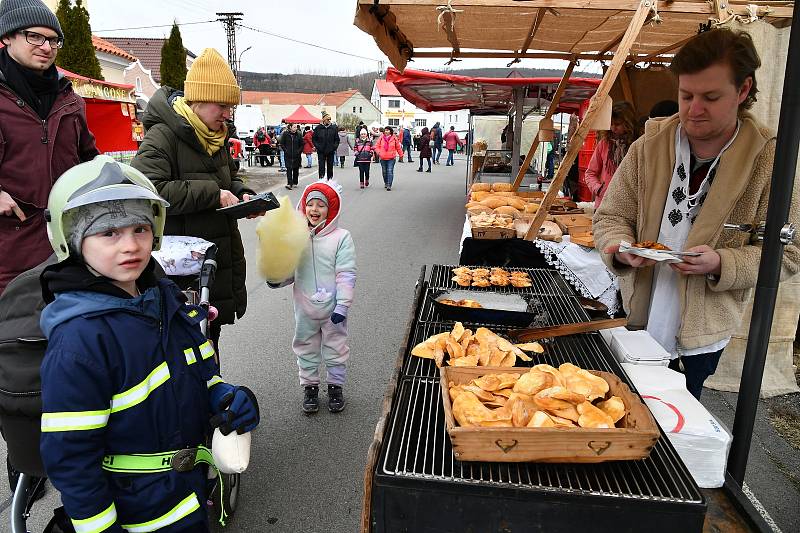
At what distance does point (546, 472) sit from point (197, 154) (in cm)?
257

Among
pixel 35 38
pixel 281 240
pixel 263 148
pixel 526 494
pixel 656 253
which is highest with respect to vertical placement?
pixel 263 148

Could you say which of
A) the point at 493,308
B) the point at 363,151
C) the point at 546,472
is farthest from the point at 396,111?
the point at 546,472

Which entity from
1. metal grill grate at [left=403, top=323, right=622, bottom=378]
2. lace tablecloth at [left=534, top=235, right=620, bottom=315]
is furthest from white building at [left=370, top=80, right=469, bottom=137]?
metal grill grate at [left=403, top=323, right=622, bottom=378]

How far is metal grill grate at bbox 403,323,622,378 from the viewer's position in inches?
87.5

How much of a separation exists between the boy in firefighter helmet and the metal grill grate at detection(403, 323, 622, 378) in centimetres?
71

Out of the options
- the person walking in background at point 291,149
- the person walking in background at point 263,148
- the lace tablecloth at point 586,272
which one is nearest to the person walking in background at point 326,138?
the person walking in background at point 291,149

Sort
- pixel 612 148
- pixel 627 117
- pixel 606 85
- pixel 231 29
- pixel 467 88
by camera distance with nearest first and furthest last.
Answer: pixel 606 85 < pixel 627 117 < pixel 612 148 < pixel 467 88 < pixel 231 29

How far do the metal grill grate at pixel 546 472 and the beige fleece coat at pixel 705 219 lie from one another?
86cm

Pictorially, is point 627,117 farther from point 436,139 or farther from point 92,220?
point 436,139

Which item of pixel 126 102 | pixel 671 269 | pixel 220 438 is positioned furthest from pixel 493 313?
pixel 126 102

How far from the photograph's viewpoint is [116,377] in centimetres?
170

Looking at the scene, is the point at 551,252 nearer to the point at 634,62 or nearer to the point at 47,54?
the point at 634,62

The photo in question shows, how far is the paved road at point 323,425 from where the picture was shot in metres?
3.00

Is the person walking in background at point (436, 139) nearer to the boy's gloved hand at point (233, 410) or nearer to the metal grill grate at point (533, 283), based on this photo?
the metal grill grate at point (533, 283)
